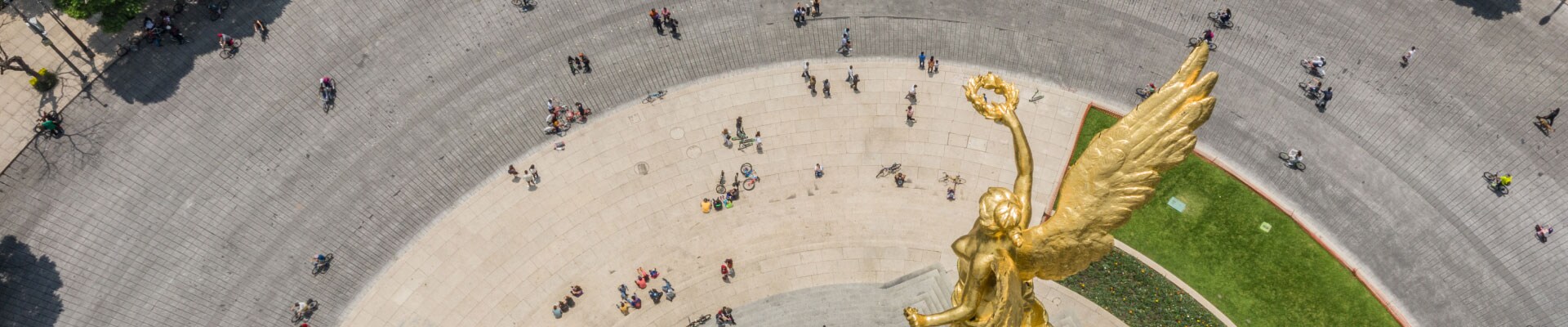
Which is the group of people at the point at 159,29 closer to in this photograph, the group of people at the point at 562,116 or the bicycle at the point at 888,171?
the group of people at the point at 562,116

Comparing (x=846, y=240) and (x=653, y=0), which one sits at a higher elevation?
(x=653, y=0)

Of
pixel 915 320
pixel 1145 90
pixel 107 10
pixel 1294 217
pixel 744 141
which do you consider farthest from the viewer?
pixel 1145 90

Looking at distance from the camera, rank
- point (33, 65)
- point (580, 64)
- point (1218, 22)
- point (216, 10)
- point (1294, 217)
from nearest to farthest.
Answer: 1. point (1294, 217)
2. point (33, 65)
3. point (216, 10)
4. point (580, 64)
5. point (1218, 22)

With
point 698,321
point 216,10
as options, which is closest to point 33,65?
point 216,10

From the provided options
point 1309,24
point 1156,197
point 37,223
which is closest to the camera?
point 37,223

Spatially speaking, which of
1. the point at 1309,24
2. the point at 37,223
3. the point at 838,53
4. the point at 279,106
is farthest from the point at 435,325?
the point at 1309,24

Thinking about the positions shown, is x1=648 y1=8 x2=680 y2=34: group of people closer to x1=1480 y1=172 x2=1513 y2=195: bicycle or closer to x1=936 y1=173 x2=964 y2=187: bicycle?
x1=936 y1=173 x2=964 y2=187: bicycle

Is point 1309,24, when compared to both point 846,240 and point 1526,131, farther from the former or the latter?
point 846,240

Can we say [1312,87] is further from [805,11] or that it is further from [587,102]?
[587,102]

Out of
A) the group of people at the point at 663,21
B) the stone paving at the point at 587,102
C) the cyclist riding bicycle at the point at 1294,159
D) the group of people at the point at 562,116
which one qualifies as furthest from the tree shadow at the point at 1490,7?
the group of people at the point at 562,116
